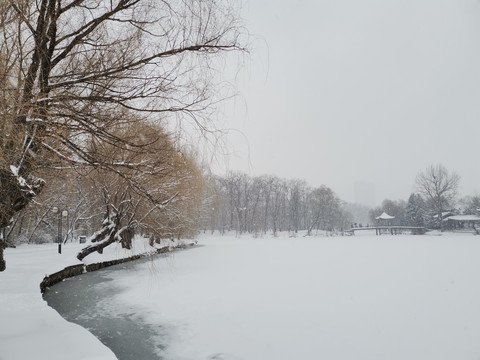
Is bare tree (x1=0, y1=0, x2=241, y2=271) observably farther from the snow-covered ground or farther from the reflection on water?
the reflection on water

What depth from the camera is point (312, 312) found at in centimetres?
698

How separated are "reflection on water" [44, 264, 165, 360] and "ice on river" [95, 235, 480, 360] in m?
0.24

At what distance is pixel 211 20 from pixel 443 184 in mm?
58992

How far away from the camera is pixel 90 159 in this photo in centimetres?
212

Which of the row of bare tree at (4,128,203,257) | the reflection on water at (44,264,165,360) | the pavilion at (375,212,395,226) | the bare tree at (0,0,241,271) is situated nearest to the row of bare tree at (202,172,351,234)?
the pavilion at (375,212,395,226)

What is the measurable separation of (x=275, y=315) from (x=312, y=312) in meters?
0.88

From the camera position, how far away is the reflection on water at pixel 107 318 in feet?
16.6

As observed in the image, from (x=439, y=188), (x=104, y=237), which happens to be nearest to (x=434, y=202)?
(x=439, y=188)

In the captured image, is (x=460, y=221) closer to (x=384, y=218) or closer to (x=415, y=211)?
(x=415, y=211)

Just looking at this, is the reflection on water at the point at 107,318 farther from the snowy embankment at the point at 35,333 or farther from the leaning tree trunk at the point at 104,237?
the leaning tree trunk at the point at 104,237

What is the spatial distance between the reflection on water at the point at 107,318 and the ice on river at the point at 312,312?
0.24 m

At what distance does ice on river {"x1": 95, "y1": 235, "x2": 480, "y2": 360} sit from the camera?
4977mm

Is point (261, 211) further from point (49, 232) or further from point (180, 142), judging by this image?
point (180, 142)

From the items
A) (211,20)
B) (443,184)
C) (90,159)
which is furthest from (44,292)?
(443,184)
